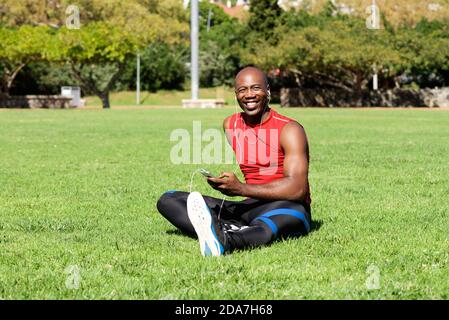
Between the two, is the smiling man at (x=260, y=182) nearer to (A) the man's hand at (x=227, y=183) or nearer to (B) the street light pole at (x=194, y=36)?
(A) the man's hand at (x=227, y=183)

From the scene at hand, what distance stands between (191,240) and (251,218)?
0.56 meters

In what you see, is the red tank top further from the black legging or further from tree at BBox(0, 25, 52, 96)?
tree at BBox(0, 25, 52, 96)

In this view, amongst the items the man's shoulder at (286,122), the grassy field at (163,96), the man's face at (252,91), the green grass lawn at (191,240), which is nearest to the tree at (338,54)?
the grassy field at (163,96)

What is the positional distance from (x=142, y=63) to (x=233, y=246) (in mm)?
64921

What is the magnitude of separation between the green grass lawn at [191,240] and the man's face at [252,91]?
117cm

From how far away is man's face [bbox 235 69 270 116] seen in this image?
654 cm

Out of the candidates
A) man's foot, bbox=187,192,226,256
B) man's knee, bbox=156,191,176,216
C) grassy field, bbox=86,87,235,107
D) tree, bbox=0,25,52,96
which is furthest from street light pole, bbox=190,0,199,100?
man's foot, bbox=187,192,226,256

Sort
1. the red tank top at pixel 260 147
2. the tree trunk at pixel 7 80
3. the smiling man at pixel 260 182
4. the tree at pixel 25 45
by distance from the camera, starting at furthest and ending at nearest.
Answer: the tree trunk at pixel 7 80, the tree at pixel 25 45, the red tank top at pixel 260 147, the smiling man at pixel 260 182

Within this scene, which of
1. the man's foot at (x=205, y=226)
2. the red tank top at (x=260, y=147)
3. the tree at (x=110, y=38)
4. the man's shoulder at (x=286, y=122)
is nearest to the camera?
the man's foot at (x=205, y=226)

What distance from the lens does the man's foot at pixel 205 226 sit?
5773mm

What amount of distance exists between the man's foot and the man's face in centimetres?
110

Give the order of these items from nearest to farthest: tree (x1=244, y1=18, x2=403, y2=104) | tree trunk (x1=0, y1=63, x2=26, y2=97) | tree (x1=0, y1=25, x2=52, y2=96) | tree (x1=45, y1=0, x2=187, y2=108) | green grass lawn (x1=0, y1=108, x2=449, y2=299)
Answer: green grass lawn (x1=0, y1=108, x2=449, y2=299) → tree (x1=0, y1=25, x2=52, y2=96) → tree (x1=45, y1=0, x2=187, y2=108) → tree (x1=244, y1=18, x2=403, y2=104) → tree trunk (x1=0, y1=63, x2=26, y2=97)
